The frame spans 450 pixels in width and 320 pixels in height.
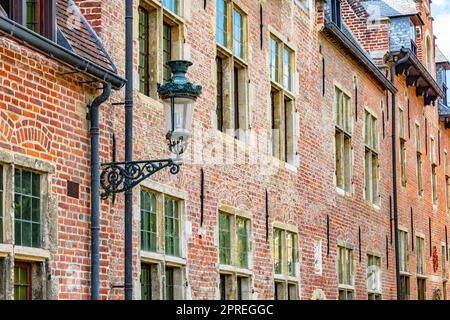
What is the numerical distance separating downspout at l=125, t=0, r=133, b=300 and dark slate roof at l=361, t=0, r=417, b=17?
1558 centimetres

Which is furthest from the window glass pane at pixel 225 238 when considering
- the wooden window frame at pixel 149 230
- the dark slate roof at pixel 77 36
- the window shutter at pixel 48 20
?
the window shutter at pixel 48 20

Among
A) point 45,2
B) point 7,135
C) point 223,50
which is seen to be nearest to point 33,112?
point 7,135

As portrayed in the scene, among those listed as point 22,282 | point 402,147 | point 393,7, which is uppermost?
point 393,7

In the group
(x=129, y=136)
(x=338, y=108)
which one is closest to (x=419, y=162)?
(x=338, y=108)

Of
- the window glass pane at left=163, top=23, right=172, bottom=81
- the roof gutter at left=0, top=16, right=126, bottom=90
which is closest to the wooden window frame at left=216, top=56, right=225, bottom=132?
the window glass pane at left=163, top=23, right=172, bottom=81

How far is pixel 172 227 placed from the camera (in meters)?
11.8

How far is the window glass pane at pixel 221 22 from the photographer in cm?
1345

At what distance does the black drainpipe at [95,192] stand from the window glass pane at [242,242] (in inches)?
158

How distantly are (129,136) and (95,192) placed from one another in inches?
35.6

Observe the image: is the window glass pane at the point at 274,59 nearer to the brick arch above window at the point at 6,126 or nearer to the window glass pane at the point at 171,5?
the window glass pane at the point at 171,5

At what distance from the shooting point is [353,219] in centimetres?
1950

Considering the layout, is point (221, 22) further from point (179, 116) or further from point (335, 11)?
point (335, 11)
